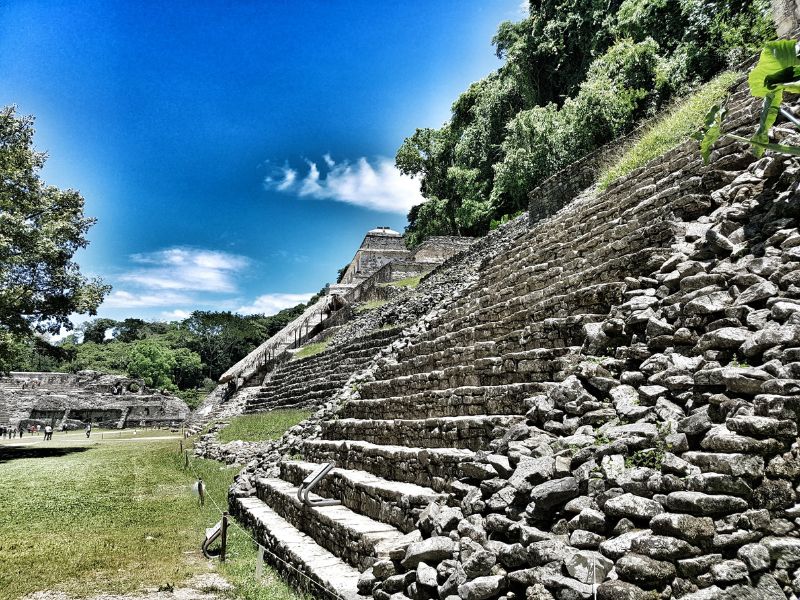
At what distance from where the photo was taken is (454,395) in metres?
5.52

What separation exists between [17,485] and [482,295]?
10757mm

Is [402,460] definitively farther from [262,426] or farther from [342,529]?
[262,426]

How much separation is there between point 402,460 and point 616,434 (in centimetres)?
293

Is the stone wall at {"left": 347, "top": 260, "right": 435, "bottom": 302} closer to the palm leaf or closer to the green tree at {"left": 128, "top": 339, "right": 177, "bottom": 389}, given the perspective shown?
the palm leaf

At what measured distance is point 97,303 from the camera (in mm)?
17047

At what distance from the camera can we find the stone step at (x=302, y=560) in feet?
13.7

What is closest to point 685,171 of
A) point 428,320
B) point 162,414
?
point 428,320

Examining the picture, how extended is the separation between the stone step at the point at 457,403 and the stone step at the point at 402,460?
0.50 m

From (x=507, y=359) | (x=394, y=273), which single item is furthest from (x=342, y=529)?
(x=394, y=273)

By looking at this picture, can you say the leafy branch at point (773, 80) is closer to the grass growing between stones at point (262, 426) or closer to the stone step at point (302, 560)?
the stone step at point (302, 560)

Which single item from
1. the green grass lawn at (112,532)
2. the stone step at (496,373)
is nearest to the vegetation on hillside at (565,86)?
the stone step at (496,373)

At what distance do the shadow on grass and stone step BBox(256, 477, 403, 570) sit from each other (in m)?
14.1

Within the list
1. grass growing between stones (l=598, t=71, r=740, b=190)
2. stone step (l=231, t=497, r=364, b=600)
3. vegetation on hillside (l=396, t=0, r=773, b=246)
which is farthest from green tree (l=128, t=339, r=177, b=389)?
grass growing between stones (l=598, t=71, r=740, b=190)

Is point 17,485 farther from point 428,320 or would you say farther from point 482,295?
point 482,295
